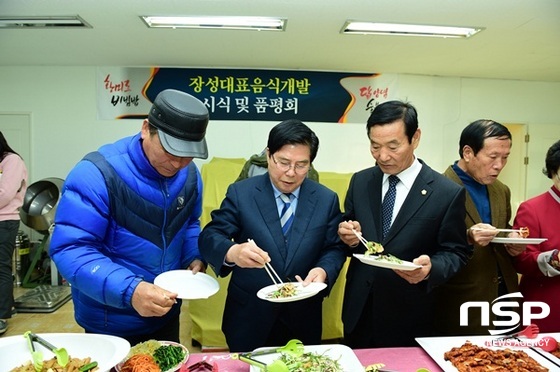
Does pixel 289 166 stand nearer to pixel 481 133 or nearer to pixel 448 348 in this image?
pixel 448 348

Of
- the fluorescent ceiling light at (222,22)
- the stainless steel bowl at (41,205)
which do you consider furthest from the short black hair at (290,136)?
the stainless steel bowl at (41,205)

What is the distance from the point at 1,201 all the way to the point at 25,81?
2.77 metres

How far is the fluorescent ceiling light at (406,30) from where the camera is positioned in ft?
12.9

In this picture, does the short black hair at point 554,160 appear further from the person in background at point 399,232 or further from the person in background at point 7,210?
the person in background at point 7,210

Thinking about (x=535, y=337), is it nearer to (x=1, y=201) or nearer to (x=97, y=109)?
(x=1, y=201)

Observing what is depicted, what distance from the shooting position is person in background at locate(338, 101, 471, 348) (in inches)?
67.2

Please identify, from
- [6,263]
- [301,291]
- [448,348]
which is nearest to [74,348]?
[301,291]

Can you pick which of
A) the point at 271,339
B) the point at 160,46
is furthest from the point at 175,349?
the point at 160,46

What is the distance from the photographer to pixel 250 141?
571 cm

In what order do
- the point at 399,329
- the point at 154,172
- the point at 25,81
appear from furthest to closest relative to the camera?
the point at 25,81 < the point at 399,329 < the point at 154,172

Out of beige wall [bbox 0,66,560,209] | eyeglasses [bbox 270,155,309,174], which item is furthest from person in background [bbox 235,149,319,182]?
beige wall [bbox 0,66,560,209]

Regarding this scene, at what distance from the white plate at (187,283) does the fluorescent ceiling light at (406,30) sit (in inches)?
125

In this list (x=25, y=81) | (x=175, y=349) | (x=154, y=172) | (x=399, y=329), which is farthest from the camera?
(x=25, y=81)

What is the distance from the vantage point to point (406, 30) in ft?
13.4
